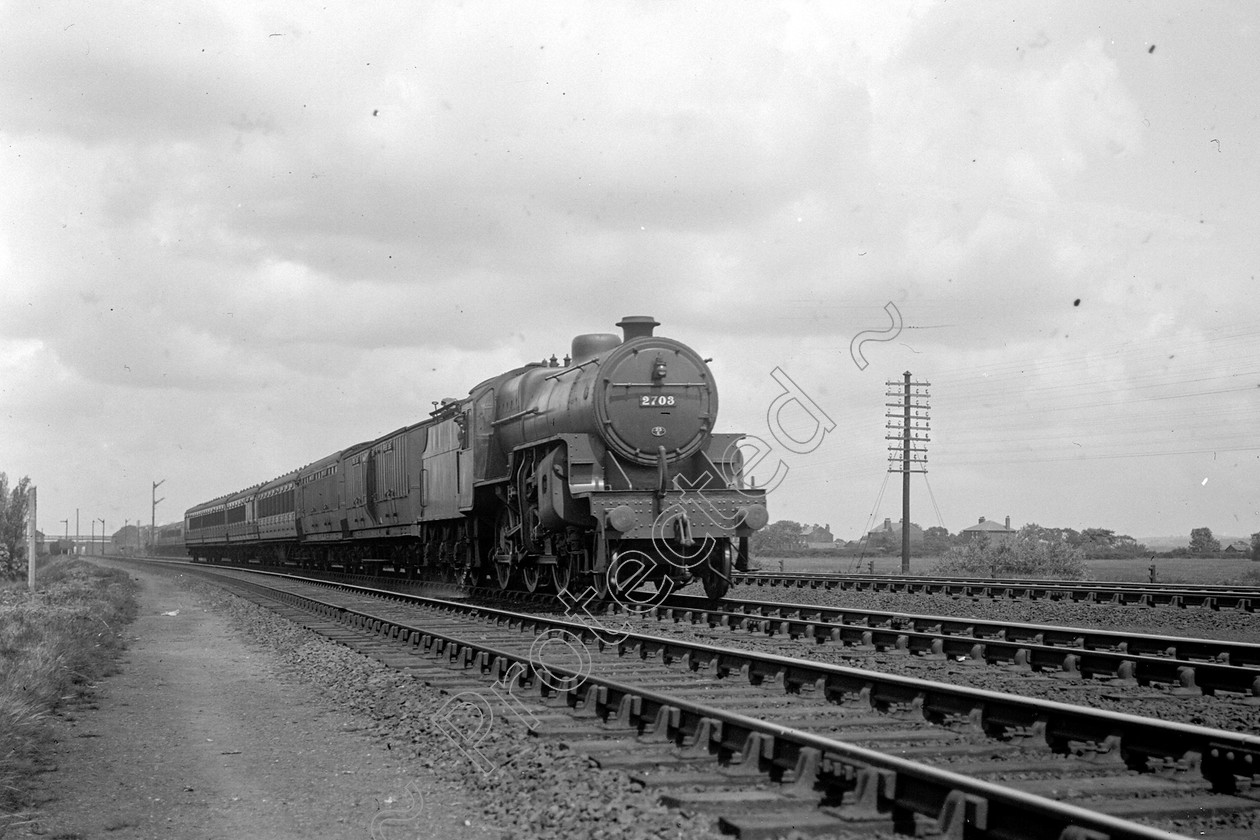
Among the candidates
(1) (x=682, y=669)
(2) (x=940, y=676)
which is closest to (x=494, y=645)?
(1) (x=682, y=669)

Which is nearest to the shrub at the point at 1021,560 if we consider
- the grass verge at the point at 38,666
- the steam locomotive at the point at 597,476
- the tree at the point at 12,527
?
the steam locomotive at the point at 597,476

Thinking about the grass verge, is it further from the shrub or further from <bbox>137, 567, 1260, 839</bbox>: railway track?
the shrub

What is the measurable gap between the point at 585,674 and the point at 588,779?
3143 millimetres

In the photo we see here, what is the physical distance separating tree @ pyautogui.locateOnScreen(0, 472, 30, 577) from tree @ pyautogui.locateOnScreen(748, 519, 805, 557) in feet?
93.0

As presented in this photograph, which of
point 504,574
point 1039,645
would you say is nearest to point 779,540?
point 504,574

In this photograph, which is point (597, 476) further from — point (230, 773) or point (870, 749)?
point (870, 749)

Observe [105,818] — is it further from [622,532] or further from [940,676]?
[622,532]

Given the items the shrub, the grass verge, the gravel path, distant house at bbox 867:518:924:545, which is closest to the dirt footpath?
the gravel path

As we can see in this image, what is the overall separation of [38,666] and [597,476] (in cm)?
736

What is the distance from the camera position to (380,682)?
10.3m

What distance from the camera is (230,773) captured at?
23.0ft

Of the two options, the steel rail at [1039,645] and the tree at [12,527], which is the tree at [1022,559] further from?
the tree at [12,527]

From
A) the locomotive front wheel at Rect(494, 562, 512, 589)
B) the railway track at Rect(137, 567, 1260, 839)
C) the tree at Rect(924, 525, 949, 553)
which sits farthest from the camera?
the tree at Rect(924, 525, 949, 553)

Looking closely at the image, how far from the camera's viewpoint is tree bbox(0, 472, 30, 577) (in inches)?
1727
